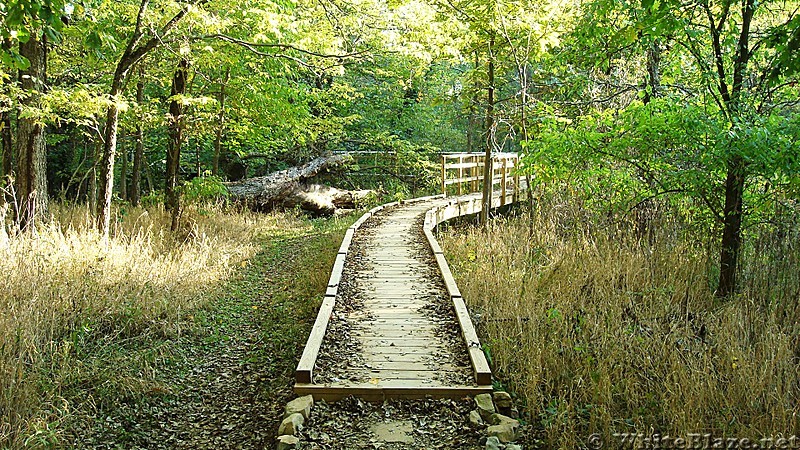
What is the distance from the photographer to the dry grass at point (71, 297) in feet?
13.2

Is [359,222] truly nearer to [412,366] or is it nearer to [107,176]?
[107,176]

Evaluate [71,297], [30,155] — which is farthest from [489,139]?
[71,297]

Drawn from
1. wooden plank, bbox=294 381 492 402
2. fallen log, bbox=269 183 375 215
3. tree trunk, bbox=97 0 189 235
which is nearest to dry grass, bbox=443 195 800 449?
wooden plank, bbox=294 381 492 402

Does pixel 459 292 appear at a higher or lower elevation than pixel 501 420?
higher

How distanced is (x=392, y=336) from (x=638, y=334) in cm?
232

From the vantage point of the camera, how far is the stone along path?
4.25 metres

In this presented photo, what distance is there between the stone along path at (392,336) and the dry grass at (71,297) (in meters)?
1.67

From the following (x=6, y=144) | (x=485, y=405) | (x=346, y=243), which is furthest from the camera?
(x=346, y=243)

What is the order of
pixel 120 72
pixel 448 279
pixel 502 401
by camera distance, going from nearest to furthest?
pixel 502 401
pixel 448 279
pixel 120 72

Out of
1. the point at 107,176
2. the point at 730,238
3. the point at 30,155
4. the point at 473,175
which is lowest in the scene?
the point at 730,238

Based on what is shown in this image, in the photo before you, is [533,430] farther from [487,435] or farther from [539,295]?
[539,295]

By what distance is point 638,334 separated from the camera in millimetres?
5367

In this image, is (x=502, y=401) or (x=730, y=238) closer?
(x=502, y=401)

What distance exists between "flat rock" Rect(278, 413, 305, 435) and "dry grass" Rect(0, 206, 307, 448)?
1536 mm
